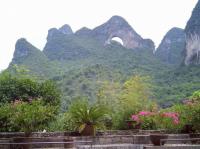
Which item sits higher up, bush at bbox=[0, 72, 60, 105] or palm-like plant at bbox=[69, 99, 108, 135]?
bush at bbox=[0, 72, 60, 105]

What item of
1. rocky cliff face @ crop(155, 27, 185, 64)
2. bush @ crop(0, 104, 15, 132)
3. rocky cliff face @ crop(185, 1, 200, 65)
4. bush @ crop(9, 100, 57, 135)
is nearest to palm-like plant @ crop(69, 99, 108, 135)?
bush @ crop(9, 100, 57, 135)

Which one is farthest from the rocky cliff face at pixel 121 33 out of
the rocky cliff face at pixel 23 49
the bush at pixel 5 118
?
the bush at pixel 5 118

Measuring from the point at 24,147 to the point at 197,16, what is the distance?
105822 millimetres

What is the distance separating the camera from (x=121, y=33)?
155500 mm

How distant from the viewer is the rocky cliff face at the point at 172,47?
144 meters

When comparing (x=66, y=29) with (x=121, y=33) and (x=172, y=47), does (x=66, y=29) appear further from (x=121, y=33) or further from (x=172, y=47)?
(x=172, y=47)

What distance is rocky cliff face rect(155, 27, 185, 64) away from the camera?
144 metres

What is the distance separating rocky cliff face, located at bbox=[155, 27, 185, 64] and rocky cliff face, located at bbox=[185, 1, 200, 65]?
24536 mm

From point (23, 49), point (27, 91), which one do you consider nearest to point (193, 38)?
point (23, 49)

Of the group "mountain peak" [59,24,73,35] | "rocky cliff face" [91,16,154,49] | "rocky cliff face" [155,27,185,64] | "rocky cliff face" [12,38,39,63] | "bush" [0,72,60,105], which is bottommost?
"bush" [0,72,60,105]

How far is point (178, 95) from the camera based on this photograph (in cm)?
7975

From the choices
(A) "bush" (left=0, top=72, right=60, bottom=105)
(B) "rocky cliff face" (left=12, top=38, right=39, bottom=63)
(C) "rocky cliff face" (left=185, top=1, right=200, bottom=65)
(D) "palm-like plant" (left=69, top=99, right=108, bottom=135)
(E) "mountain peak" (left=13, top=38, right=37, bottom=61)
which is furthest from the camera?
(E) "mountain peak" (left=13, top=38, right=37, bottom=61)

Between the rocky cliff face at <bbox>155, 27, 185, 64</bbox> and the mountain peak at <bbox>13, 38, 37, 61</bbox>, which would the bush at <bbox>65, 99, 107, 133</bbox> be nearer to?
the mountain peak at <bbox>13, 38, 37, 61</bbox>

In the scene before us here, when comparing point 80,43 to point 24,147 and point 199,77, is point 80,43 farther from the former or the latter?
point 24,147
